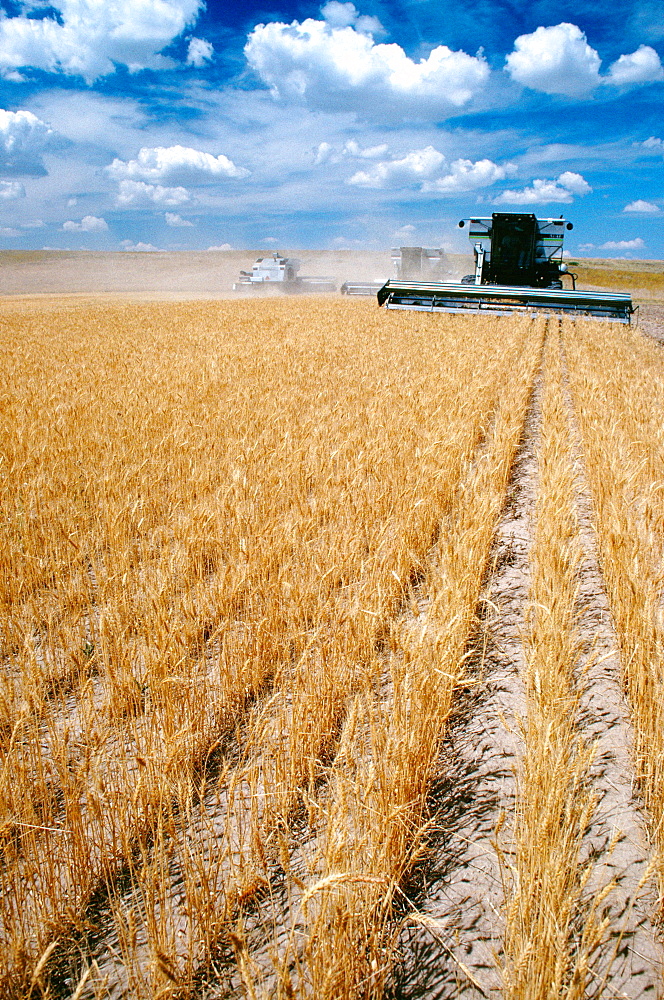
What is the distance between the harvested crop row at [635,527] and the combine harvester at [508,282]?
→ 937cm

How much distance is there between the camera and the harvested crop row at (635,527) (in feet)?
7.09

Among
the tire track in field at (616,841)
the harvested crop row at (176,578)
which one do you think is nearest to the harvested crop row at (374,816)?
the harvested crop row at (176,578)

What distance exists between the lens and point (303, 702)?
2205 millimetres

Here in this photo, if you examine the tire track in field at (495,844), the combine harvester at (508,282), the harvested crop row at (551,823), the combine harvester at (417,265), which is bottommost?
the tire track in field at (495,844)

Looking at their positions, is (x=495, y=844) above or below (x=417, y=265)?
below

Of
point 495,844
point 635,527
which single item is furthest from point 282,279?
point 495,844

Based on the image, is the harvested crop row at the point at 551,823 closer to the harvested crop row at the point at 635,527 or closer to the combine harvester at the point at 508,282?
the harvested crop row at the point at 635,527

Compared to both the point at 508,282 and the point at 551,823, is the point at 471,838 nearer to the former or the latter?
the point at 551,823

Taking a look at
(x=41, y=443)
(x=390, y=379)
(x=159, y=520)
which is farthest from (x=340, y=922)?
(x=390, y=379)

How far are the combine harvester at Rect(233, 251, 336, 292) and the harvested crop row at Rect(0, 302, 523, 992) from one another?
3746cm

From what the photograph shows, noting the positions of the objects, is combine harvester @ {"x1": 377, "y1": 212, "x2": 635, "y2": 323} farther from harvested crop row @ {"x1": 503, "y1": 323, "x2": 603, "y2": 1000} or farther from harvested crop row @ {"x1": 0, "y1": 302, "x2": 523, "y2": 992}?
harvested crop row @ {"x1": 503, "y1": 323, "x2": 603, "y2": 1000}

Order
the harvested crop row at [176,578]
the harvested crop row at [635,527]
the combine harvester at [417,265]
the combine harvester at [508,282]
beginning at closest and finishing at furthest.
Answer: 1. the harvested crop row at [176,578]
2. the harvested crop row at [635,527]
3. the combine harvester at [508,282]
4. the combine harvester at [417,265]

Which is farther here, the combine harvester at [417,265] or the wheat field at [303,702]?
the combine harvester at [417,265]

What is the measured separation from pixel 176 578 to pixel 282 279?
43373 mm
